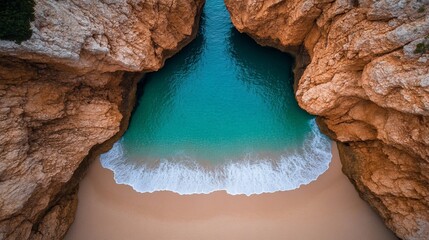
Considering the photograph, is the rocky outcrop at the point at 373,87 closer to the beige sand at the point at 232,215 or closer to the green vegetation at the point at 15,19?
the beige sand at the point at 232,215

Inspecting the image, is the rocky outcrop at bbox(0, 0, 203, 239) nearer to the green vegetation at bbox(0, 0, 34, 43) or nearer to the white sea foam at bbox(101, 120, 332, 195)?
the green vegetation at bbox(0, 0, 34, 43)

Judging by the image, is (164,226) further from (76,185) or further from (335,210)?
(335,210)

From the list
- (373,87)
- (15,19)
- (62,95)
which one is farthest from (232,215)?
(15,19)

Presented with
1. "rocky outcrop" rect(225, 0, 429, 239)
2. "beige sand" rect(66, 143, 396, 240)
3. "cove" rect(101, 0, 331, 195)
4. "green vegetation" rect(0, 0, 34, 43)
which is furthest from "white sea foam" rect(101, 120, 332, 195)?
"green vegetation" rect(0, 0, 34, 43)

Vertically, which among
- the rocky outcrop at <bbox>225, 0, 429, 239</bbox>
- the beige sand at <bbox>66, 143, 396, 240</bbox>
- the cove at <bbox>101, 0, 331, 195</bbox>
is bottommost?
the beige sand at <bbox>66, 143, 396, 240</bbox>

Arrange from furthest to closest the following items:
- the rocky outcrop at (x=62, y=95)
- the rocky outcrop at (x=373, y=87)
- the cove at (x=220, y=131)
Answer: the cove at (x=220, y=131) → the rocky outcrop at (x=62, y=95) → the rocky outcrop at (x=373, y=87)

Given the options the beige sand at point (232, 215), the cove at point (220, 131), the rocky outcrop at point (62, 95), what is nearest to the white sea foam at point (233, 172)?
the cove at point (220, 131)

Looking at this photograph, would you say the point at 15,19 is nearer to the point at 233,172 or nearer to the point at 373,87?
the point at 233,172
